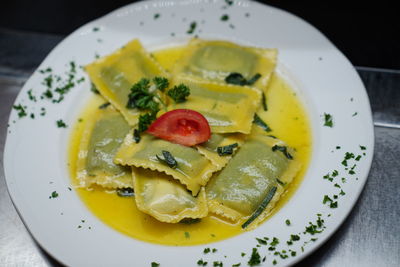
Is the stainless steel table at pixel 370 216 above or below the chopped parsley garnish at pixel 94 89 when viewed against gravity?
below

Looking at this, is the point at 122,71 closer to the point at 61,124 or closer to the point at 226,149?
the point at 61,124

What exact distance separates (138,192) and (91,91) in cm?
167

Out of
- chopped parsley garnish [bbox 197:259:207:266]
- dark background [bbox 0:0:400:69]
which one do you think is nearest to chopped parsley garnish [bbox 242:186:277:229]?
chopped parsley garnish [bbox 197:259:207:266]

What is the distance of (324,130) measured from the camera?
5.41 metres

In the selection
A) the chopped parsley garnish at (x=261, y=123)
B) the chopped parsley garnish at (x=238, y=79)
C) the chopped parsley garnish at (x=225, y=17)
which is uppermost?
the chopped parsley garnish at (x=225, y=17)

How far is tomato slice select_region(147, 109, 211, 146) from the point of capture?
5312 millimetres

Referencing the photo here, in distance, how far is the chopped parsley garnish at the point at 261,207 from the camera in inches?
194

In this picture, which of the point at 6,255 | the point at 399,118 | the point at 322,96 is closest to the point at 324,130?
Result: the point at 322,96

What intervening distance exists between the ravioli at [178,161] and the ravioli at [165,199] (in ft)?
0.34

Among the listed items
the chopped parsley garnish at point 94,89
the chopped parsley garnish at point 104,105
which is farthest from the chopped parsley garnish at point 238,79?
the chopped parsley garnish at point 94,89

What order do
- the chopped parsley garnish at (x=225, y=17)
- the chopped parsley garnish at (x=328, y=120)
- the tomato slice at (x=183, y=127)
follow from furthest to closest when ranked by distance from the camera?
the chopped parsley garnish at (x=225, y=17)
the chopped parsley garnish at (x=328, y=120)
the tomato slice at (x=183, y=127)

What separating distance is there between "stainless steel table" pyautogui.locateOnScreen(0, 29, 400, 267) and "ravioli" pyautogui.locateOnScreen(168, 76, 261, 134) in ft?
4.44

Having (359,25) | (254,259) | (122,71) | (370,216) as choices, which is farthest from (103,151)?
(359,25)

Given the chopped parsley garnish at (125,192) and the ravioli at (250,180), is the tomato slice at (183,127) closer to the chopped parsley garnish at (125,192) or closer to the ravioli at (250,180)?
the ravioli at (250,180)
